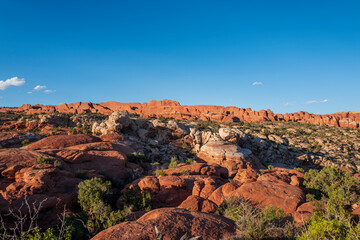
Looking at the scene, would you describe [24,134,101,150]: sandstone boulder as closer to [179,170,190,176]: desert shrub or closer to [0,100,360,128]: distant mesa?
[179,170,190,176]: desert shrub

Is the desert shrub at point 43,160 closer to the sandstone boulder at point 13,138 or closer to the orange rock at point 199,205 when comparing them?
the orange rock at point 199,205

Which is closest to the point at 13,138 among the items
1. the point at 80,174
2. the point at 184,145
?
the point at 80,174

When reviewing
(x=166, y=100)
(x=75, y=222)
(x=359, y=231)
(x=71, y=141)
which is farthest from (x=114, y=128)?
(x=166, y=100)

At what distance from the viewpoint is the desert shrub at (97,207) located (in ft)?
20.7

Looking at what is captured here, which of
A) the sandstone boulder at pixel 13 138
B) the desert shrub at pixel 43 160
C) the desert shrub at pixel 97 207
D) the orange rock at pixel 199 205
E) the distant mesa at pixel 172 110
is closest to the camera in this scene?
the desert shrub at pixel 97 207

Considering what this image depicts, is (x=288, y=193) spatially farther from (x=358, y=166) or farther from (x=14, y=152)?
(x=358, y=166)

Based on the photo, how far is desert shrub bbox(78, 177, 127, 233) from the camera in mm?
6306

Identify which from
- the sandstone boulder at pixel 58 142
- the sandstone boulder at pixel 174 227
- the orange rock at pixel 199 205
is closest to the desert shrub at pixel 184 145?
the sandstone boulder at pixel 58 142

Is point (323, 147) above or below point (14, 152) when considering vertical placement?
below

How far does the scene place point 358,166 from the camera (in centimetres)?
2375

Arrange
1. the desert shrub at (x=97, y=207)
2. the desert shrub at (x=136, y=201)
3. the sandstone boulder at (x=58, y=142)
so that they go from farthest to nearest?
the sandstone boulder at (x=58, y=142) → the desert shrub at (x=136, y=201) → the desert shrub at (x=97, y=207)

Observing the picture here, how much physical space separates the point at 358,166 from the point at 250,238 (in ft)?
93.3

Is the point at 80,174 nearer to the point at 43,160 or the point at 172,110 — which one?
the point at 43,160

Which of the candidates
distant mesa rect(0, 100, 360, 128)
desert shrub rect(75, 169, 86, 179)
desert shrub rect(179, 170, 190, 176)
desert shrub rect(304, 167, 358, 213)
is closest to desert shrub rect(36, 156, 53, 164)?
desert shrub rect(75, 169, 86, 179)
